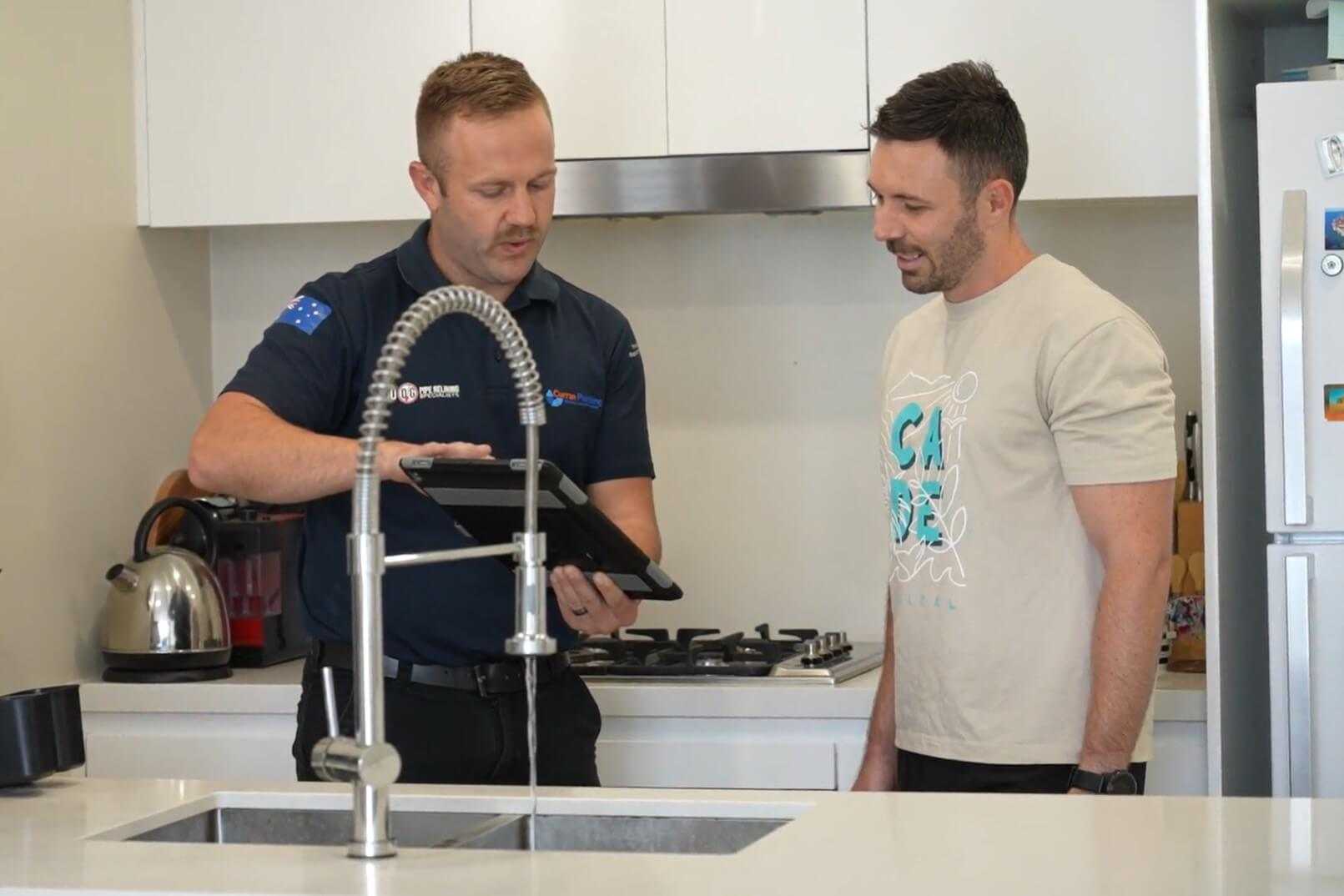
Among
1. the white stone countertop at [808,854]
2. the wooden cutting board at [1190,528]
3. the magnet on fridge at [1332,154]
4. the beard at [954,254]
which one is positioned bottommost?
the white stone countertop at [808,854]

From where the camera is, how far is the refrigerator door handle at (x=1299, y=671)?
259 cm

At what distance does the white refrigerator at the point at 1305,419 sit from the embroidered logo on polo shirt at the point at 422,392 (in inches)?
47.4

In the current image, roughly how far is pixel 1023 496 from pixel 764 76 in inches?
43.6

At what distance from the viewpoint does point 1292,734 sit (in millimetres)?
2609

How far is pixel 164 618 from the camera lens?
2.91 meters

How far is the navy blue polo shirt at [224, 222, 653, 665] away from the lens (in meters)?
2.21

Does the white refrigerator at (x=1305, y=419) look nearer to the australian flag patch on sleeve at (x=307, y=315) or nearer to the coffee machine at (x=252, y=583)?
the australian flag patch on sleeve at (x=307, y=315)

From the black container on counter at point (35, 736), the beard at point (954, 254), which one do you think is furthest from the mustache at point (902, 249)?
the black container on counter at point (35, 736)

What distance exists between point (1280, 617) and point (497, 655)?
46.9 inches

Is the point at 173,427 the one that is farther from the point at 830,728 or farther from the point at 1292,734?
the point at 1292,734

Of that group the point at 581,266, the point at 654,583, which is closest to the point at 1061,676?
the point at 654,583

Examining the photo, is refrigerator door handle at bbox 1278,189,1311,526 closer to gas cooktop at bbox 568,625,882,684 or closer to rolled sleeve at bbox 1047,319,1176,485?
rolled sleeve at bbox 1047,319,1176,485

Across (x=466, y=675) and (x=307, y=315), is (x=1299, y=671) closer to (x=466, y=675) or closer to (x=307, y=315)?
(x=466, y=675)

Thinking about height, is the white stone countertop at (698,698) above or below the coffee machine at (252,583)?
below
